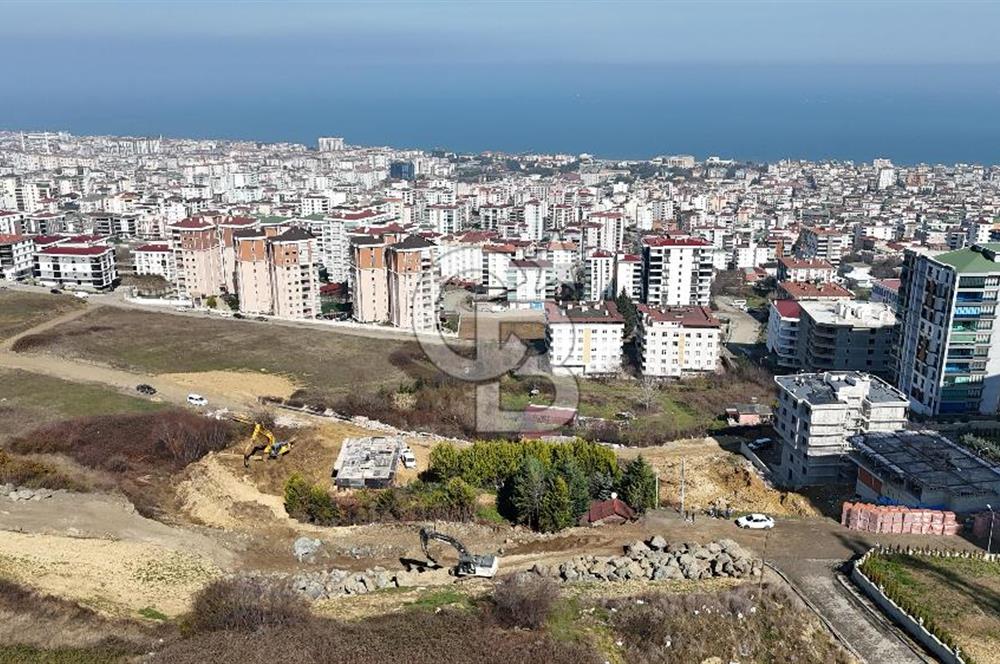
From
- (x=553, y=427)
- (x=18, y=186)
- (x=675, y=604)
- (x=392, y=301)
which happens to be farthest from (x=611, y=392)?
(x=18, y=186)

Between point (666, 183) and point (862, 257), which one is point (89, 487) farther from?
point (666, 183)

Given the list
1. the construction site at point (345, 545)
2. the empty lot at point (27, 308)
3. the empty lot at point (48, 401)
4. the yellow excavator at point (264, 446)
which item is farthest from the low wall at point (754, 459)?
the empty lot at point (27, 308)

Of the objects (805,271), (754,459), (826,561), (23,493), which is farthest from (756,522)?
(805,271)

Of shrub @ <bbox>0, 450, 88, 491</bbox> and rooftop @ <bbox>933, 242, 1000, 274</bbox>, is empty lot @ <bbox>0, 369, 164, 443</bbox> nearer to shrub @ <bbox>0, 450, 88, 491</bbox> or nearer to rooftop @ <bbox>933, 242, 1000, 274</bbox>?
shrub @ <bbox>0, 450, 88, 491</bbox>

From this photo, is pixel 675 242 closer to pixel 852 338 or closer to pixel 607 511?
pixel 852 338

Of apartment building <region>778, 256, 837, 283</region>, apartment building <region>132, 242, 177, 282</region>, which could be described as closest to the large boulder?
apartment building <region>132, 242, 177, 282</region>

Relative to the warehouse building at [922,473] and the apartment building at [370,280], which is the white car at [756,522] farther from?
the apartment building at [370,280]
